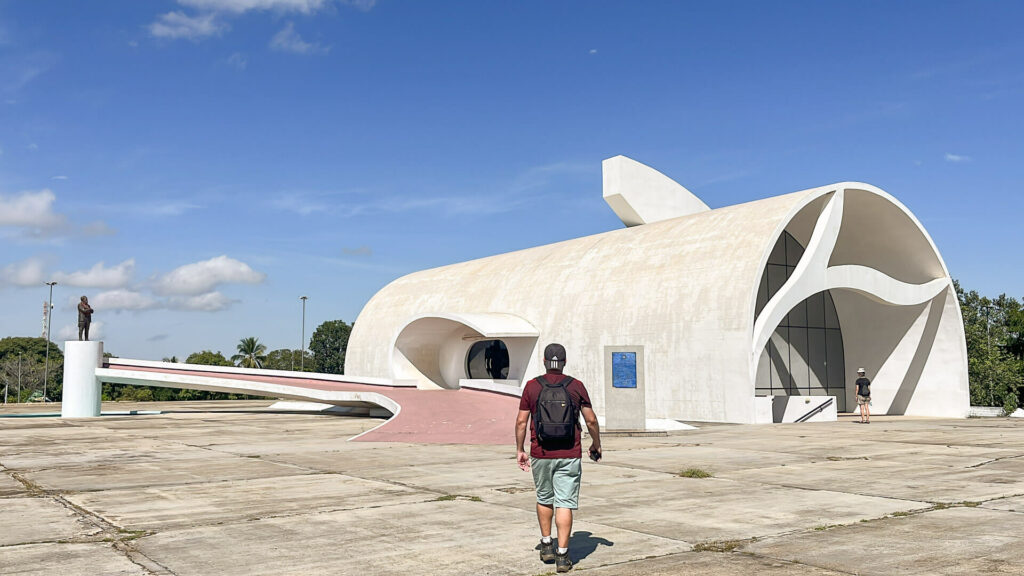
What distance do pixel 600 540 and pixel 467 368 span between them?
101 feet

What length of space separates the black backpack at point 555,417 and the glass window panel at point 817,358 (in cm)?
2739

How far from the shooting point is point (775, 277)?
30.5 m

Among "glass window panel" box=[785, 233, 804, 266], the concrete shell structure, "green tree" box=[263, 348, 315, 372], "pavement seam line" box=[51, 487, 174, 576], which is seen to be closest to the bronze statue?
the concrete shell structure

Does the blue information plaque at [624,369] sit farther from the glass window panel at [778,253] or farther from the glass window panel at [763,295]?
the glass window panel at [778,253]

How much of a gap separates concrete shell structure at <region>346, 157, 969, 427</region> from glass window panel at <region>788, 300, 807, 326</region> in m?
0.08

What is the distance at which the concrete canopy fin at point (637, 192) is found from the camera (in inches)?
1319

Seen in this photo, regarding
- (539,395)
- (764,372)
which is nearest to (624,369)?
(764,372)

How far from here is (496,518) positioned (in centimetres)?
852

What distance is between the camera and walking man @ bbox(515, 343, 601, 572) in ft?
21.3

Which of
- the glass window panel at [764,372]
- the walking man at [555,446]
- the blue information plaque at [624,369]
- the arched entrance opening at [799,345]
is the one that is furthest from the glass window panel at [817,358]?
the walking man at [555,446]

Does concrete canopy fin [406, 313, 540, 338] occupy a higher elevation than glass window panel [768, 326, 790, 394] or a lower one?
higher

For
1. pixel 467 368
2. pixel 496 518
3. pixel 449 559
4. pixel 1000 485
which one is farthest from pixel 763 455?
pixel 467 368

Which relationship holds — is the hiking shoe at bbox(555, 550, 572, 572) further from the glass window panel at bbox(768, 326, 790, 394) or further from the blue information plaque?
the glass window panel at bbox(768, 326, 790, 394)

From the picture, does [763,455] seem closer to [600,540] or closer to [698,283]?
[600,540]
